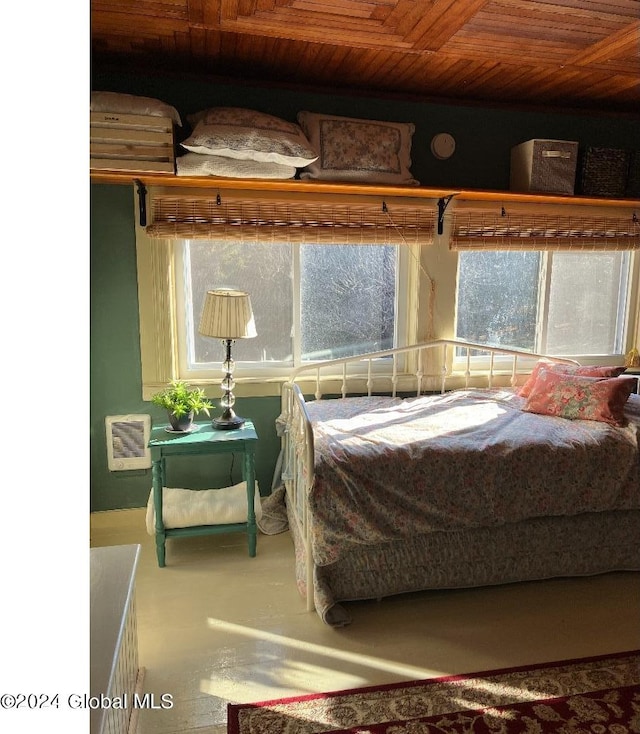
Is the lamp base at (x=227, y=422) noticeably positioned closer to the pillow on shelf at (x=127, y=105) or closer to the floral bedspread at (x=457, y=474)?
the floral bedspread at (x=457, y=474)

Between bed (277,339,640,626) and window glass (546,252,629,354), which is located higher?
window glass (546,252,629,354)

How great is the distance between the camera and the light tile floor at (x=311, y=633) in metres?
1.74

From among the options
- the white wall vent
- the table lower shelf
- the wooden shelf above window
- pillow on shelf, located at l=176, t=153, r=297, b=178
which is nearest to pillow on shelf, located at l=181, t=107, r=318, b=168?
pillow on shelf, located at l=176, t=153, r=297, b=178

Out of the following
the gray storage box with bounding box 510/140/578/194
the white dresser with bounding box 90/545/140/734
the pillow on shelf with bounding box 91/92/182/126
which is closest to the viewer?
the white dresser with bounding box 90/545/140/734

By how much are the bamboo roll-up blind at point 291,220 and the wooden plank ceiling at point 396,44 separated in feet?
2.00

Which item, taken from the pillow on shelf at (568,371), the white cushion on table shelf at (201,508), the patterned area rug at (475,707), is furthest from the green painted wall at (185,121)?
the patterned area rug at (475,707)

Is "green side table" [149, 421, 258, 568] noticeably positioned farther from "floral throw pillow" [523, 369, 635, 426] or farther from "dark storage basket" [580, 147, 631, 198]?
"dark storage basket" [580, 147, 631, 198]

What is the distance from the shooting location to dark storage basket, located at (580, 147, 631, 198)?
2945 millimetres

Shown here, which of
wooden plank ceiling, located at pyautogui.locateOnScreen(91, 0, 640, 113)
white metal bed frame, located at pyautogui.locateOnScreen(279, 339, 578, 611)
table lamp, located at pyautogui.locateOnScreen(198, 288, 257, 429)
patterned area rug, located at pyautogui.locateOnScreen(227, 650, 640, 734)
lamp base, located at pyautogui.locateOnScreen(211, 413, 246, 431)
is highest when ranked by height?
wooden plank ceiling, located at pyautogui.locateOnScreen(91, 0, 640, 113)

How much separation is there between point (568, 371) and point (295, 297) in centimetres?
154

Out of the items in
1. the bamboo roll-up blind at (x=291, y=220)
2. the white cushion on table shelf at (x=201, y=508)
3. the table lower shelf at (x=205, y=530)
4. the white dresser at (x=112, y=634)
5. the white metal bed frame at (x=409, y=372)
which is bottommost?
the table lower shelf at (x=205, y=530)

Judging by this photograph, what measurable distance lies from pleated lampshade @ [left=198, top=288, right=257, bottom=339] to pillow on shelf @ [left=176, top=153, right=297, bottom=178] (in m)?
0.55

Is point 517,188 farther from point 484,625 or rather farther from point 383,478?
point 484,625
